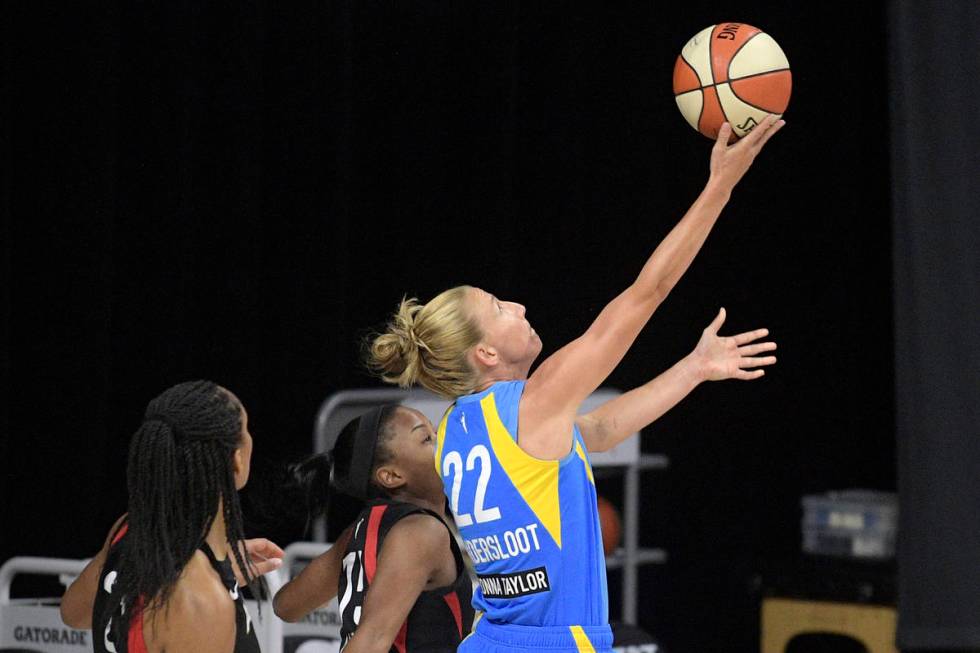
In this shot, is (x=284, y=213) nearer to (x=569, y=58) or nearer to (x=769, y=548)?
(x=569, y=58)

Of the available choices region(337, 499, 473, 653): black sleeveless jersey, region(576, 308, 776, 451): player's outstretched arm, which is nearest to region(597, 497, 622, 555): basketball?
region(576, 308, 776, 451): player's outstretched arm

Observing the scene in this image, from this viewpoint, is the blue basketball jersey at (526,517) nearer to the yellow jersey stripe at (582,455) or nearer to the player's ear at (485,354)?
the yellow jersey stripe at (582,455)

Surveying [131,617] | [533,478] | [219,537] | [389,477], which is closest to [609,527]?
[389,477]

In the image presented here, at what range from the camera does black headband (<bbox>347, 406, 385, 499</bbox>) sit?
315 cm

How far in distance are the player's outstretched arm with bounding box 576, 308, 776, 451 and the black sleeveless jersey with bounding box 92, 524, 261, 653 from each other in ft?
2.98

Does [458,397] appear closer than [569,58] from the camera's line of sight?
Yes

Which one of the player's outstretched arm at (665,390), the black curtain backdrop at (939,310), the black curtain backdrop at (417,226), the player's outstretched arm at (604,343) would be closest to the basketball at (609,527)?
the black curtain backdrop at (417,226)

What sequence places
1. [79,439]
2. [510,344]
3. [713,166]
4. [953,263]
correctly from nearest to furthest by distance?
[713,166] → [510,344] → [953,263] → [79,439]

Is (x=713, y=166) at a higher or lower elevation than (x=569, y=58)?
lower

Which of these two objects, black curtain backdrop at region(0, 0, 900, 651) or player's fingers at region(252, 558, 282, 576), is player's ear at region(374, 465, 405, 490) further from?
black curtain backdrop at region(0, 0, 900, 651)

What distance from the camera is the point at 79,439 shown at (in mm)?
6559

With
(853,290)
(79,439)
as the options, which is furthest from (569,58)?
(79,439)

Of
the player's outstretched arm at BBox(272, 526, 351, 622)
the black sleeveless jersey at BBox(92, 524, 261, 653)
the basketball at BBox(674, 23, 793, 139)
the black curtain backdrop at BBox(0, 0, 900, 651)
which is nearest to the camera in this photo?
the black sleeveless jersey at BBox(92, 524, 261, 653)

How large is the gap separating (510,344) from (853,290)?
401cm
